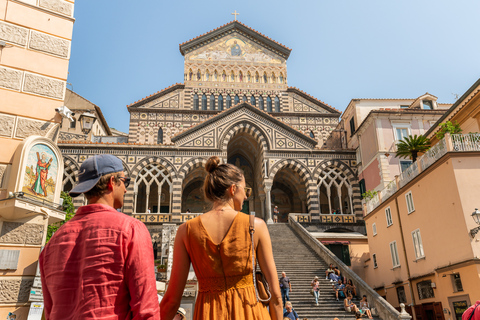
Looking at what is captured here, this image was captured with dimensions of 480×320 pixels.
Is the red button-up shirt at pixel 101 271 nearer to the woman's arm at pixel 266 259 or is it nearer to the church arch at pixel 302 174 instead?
the woman's arm at pixel 266 259

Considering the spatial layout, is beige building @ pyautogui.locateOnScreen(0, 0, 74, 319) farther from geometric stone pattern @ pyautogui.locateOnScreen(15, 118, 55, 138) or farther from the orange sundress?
the orange sundress

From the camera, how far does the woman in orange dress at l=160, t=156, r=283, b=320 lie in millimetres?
2814

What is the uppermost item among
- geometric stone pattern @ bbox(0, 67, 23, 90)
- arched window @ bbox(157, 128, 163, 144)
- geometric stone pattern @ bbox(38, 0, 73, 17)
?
arched window @ bbox(157, 128, 163, 144)

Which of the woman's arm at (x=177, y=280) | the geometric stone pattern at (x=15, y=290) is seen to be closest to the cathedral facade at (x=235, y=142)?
the geometric stone pattern at (x=15, y=290)

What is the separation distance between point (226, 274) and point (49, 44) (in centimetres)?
725

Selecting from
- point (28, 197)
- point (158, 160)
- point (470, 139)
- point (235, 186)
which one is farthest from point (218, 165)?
point (158, 160)

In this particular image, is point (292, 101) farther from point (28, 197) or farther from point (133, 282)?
point (133, 282)

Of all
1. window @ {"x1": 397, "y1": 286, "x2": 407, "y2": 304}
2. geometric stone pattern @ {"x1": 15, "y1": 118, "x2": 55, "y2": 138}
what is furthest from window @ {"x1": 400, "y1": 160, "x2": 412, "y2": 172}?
geometric stone pattern @ {"x1": 15, "y1": 118, "x2": 55, "y2": 138}

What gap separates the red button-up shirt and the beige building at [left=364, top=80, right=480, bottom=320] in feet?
53.6

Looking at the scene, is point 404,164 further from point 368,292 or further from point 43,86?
point 43,86

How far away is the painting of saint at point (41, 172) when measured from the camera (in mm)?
7387

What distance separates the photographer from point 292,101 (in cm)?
3788

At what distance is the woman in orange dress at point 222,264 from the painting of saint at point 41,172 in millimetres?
5477

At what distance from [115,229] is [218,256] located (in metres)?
0.86
